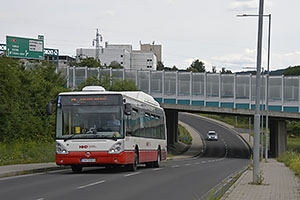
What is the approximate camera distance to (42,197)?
12.8 meters

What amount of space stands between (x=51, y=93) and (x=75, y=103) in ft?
71.4

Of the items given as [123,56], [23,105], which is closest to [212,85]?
[23,105]

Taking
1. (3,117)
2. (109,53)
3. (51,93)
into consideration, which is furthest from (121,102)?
(109,53)

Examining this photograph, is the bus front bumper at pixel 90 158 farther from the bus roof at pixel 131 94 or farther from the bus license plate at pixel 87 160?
the bus roof at pixel 131 94

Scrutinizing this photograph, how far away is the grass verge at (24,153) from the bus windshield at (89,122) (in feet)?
16.4

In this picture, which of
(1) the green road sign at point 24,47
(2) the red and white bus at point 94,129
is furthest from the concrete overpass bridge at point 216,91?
(2) the red and white bus at point 94,129

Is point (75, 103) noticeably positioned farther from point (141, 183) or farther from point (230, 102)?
point (230, 102)

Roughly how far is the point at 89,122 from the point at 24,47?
49.1 meters

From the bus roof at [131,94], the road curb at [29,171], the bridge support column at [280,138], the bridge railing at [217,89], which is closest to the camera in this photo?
the road curb at [29,171]

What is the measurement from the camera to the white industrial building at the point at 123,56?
165625 millimetres

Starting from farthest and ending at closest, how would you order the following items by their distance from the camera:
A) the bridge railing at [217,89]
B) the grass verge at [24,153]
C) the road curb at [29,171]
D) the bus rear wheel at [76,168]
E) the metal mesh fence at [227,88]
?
the metal mesh fence at [227,88], the bridge railing at [217,89], the grass verge at [24,153], the bus rear wheel at [76,168], the road curb at [29,171]

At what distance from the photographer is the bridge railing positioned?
62312 mm

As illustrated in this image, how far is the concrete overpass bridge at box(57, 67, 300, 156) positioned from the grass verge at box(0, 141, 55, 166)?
31752 mm

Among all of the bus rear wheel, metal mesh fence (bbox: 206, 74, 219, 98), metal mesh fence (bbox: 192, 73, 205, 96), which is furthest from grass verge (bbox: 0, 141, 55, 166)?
metal mesh fence (bbox: 206, 74, 219, 98)
